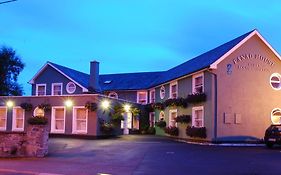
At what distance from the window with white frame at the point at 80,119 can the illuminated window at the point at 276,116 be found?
520 inches

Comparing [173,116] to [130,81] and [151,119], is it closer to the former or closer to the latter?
[151,119]

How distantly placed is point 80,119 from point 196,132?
29.6 feet

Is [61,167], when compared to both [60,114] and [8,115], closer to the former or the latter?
[60,114]

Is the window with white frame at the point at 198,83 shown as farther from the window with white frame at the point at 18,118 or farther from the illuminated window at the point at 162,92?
the window with white frame at the point at 18,118

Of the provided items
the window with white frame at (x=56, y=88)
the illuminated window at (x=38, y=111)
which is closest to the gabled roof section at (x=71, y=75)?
the window with white frame at (x=56, y=88)

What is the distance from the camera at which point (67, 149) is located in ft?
72.3

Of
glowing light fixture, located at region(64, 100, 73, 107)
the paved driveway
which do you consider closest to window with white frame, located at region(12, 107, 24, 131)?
glowing light fixture, located at region(64, 100, 73, 107)

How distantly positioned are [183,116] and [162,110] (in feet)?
22.5

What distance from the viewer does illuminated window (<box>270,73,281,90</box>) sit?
2947 centimetres

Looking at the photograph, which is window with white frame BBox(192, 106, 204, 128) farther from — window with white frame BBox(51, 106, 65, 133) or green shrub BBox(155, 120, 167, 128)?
window with white frame BBox(51, 106, 65, 133)

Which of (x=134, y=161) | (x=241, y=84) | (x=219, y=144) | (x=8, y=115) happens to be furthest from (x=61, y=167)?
(x=8, y=115)

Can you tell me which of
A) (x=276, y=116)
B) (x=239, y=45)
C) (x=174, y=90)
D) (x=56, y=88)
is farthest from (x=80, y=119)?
(x=276, y=116)

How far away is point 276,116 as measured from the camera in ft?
95.9

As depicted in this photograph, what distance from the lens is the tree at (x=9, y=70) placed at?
5181 cm
